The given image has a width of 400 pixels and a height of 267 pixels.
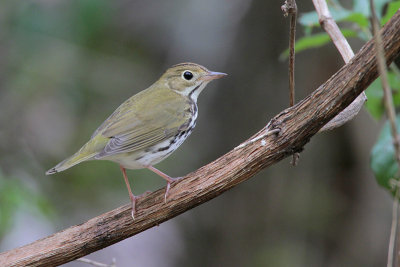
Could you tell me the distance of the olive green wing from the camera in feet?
10.8

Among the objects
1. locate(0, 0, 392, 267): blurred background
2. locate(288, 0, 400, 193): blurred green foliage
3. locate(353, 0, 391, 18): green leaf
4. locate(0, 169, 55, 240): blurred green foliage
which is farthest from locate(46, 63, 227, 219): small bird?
locate(0, 0, 392, 267): blurred background

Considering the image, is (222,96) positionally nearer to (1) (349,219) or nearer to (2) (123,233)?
(1) (349,219)

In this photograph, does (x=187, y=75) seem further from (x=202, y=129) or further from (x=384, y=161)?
(x=202, y=129)

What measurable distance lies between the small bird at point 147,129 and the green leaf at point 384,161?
1.07 metres

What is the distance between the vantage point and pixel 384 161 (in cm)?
277

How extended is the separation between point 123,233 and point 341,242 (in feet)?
9.74

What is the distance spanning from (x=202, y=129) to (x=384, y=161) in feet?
10.1

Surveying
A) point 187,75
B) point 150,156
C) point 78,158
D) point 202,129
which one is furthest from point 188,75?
point 202,129

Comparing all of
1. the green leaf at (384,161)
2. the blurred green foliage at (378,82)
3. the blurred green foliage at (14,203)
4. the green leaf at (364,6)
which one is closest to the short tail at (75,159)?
the blurred green foliage at (14,203)

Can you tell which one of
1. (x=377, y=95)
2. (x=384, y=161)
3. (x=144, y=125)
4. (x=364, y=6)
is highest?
(x=144, y=125)

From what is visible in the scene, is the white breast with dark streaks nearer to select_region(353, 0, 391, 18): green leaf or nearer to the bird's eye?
the bird's eye

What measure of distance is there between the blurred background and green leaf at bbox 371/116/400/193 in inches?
82.9

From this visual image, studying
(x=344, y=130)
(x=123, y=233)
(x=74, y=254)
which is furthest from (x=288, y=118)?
(x=344, y=130)

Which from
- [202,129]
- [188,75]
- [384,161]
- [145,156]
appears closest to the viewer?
[384,161]
